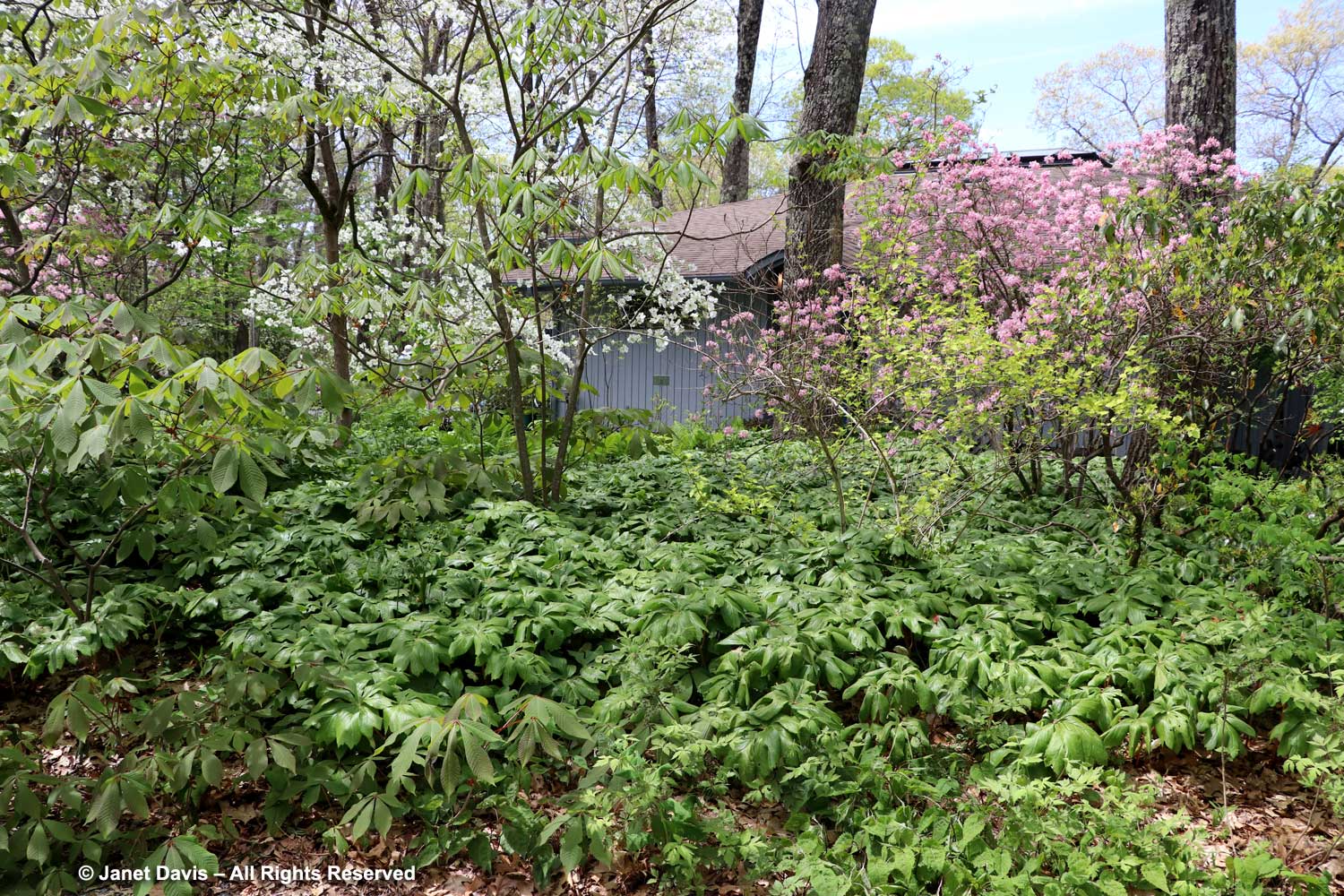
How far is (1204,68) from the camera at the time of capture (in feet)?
19.6

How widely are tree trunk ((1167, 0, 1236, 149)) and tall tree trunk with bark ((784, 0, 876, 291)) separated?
257cm

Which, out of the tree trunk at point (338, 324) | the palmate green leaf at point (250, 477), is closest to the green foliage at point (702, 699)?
the palmate green leaf at point (250, 477)

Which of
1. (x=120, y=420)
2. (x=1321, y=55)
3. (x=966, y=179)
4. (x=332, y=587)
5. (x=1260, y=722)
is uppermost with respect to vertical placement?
(x=1321, y=55)

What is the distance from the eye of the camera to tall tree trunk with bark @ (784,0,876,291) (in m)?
7.53

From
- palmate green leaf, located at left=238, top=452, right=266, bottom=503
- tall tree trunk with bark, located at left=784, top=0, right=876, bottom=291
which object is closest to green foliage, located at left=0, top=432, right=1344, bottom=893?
palmate green leaf, located at left=238, top=452, right=266, bottom=503

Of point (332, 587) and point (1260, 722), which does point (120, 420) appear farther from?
point (1260, 722)

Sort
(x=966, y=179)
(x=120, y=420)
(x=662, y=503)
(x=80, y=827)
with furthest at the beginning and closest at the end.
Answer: (x=966, y=179) → (x=662, y=503) → (x=80, y=827) → (x=120, y=420)

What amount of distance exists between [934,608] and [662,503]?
202 cm

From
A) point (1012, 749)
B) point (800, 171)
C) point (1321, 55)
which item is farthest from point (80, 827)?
point (1321, 55)

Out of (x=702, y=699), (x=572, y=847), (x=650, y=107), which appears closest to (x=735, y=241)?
(x=650, y=107)

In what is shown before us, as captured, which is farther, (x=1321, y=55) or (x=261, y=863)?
(x=1321, y=55)

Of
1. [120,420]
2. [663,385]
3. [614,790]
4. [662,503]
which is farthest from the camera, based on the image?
[663,385]

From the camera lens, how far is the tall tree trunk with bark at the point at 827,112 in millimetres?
7527

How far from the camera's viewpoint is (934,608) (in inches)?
132
